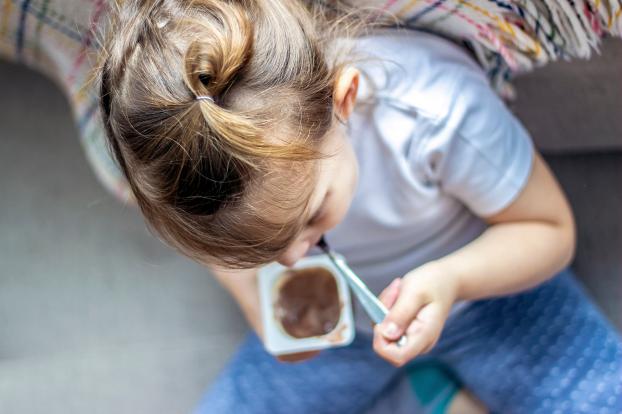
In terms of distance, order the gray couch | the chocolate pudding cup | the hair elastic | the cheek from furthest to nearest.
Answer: the gray couch
the chocolate pudding cup
the cheek
the hair elastic

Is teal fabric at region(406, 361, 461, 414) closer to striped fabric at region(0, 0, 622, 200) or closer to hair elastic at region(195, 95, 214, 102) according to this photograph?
striped fabric at region(0, 0, 622, 200)

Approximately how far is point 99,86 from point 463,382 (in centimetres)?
59

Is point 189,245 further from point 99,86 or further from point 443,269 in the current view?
point 443,269

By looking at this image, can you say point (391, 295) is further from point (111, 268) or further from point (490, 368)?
point (111, 268)

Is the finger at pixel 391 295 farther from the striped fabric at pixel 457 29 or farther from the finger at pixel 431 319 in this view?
the striped fabric at pixel 457 29

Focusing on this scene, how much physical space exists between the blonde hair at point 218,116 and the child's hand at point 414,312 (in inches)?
5.3

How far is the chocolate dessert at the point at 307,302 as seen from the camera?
80cm

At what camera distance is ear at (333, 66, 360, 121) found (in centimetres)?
61

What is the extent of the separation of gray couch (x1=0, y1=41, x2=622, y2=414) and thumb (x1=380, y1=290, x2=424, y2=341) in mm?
323

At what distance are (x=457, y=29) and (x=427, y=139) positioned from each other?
0.39ft

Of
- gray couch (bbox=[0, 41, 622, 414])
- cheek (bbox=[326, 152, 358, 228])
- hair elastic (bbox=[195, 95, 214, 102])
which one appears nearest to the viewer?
hair elastic (bbox=[195, 95, 214, 102])

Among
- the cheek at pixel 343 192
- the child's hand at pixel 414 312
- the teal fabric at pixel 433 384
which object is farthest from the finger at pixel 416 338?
the teal fabric at pixel 433 384

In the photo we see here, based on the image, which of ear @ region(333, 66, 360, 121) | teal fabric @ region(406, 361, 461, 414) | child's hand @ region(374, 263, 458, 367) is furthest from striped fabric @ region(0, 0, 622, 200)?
teal fabric @ region(406, 361, 461, 414)

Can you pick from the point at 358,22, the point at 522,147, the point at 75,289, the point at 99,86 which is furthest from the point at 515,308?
the point at 75,289
